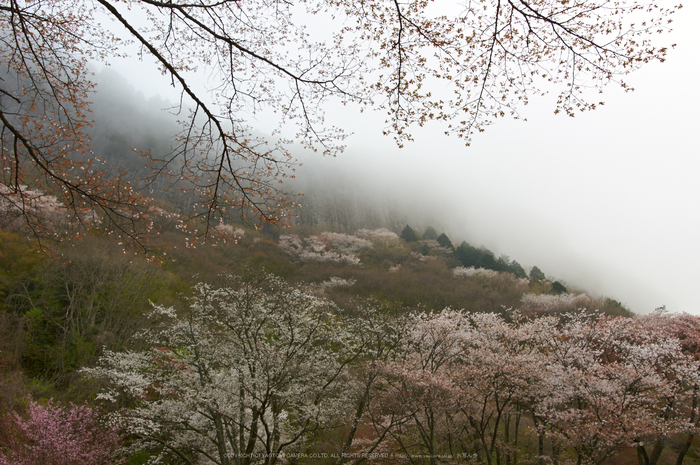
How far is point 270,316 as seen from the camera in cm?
941

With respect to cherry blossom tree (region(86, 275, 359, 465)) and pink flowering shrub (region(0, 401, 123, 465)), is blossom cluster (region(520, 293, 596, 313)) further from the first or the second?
pink flowering shrub (region(0, 401, 123, 465))

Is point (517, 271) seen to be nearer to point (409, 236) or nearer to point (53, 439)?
point (409, 236)

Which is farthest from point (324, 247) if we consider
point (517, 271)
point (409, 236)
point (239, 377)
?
point (239, 377)

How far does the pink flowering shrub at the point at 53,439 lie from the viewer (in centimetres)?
799

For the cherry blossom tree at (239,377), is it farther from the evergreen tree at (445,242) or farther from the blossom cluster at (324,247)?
the evergreen tree at (445,242)

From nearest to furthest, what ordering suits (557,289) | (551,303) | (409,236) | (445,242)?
(551,303) → (557,289) → (445,242) → (409,236)

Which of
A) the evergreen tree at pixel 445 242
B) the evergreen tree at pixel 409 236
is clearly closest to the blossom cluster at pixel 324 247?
the evergreen tree at pixel 409 236

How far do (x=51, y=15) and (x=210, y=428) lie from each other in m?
10.6

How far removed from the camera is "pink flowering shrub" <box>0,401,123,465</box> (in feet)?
26.2

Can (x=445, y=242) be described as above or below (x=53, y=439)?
above

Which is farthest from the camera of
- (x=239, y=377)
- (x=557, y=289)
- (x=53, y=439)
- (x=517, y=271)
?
(x=517, y=271)

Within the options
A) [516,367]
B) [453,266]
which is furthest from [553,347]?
[453,266]

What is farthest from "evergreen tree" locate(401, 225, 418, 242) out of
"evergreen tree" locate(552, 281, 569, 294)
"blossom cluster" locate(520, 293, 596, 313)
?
A: "blossom cluster" locate(520, 293, 596, 313)

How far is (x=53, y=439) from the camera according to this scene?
27.8 ft
